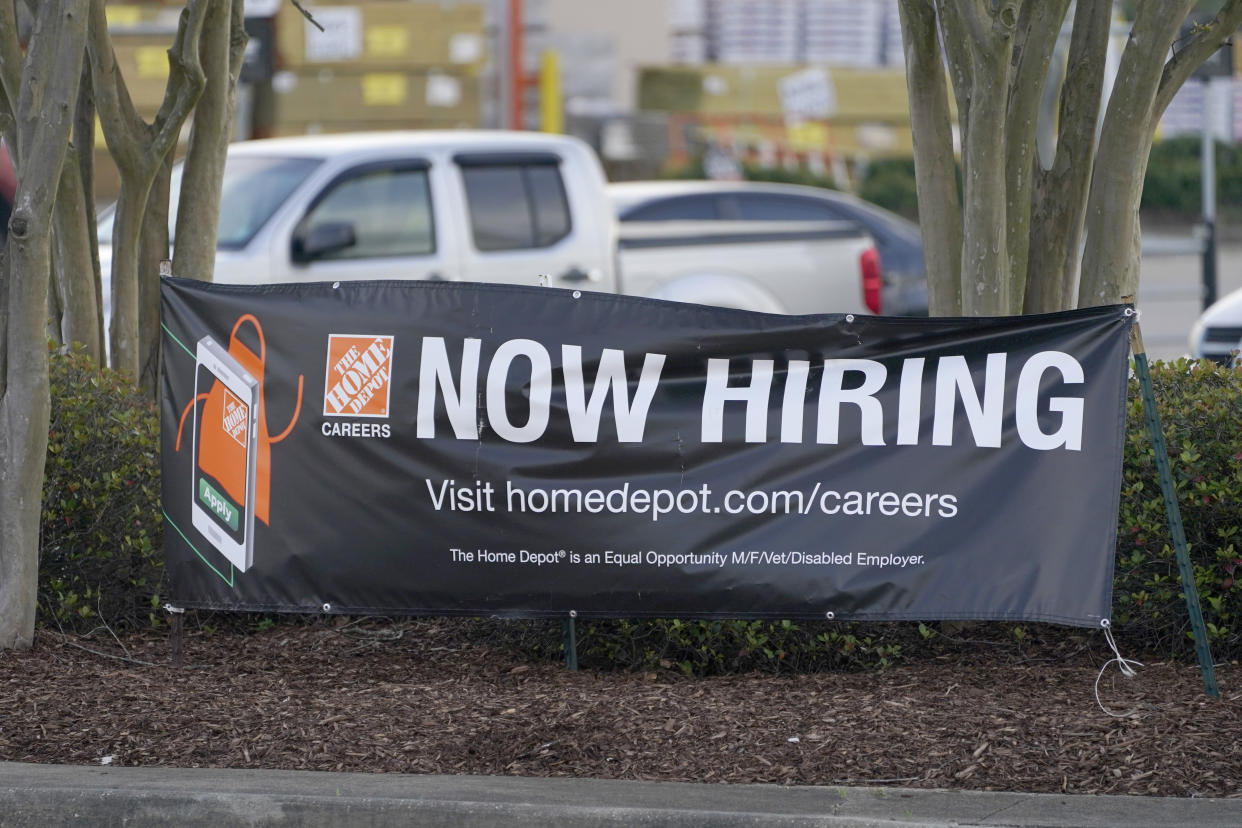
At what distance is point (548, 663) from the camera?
17.3 ft

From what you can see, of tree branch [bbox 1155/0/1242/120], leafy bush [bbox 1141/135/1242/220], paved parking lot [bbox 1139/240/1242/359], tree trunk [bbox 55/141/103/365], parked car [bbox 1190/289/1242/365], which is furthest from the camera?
leafy bush [bbox 1141/135/1242/220]

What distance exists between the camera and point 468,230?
1052 cm

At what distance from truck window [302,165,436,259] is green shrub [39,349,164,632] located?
4512mm

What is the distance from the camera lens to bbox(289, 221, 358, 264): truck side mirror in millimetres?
9758

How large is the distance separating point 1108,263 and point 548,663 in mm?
2689

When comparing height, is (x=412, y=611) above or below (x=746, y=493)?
below

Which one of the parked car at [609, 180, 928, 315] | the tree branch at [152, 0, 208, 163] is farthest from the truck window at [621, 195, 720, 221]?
the tree branch at [152, 0, 208, 163]

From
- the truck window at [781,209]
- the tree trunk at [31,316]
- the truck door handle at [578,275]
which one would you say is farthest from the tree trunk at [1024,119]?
the truck window at [781,209]

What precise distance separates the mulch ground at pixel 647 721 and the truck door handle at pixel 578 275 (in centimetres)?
567

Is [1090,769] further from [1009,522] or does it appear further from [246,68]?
[246,68]

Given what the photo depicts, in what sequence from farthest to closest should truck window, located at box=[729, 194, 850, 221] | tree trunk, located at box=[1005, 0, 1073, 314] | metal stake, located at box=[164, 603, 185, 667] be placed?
truck window, located at box=[729, 194, 850, 221] < tree trunk, located at box=[1005, 0, 1073, 314] < metal stake, located at box=[164, 603, 185, 667]

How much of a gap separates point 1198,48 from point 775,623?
276cm

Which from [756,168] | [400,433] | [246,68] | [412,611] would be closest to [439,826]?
[412,611]

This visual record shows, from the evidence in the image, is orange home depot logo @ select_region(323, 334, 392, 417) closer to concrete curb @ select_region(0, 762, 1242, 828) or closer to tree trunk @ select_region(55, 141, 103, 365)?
concrete curb @ select_region(0, 762, 1242, 828)
